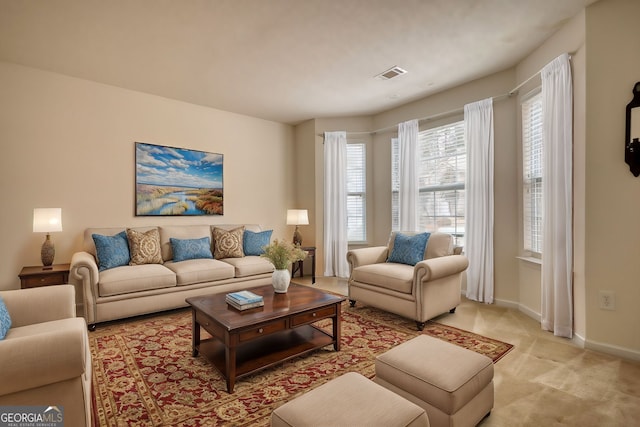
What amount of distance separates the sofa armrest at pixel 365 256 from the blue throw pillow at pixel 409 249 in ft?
0.46

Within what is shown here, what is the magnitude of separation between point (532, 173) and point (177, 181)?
4580 mm

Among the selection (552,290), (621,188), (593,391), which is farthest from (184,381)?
(621,188)

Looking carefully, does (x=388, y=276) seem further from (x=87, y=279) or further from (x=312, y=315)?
(x=87, y=279)

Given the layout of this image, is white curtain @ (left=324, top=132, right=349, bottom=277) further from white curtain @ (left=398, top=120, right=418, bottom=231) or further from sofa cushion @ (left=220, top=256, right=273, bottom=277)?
sofa cushion @ (left=220, top=256, right=273, bottom=277)

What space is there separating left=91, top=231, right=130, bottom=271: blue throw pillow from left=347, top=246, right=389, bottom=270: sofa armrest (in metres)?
2.66

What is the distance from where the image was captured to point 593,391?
79.7 inches

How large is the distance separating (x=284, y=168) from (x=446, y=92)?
2.94 meters

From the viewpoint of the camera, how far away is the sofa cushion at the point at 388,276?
3229 millimetres

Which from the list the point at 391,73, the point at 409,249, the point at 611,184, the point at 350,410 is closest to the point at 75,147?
the point at 391,73

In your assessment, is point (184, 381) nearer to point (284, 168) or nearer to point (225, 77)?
point (225, 77)

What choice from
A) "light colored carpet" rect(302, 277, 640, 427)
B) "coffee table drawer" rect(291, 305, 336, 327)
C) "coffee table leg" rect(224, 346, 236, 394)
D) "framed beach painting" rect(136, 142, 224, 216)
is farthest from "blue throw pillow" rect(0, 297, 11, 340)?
"light colored carpet" rect(302, 277, 640, 427)

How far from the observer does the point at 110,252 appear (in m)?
3.56

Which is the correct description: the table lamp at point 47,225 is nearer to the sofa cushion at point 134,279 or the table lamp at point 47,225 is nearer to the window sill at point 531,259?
the sofa cushion at point 134,279

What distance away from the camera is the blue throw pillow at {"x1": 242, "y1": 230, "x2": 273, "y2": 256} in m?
4.69
